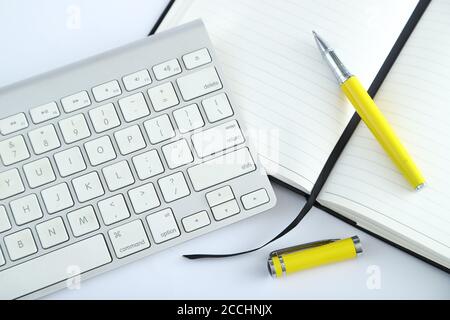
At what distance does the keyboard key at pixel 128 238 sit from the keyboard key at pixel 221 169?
73 millimetres

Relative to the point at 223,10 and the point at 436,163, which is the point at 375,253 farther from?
the point at 223,10

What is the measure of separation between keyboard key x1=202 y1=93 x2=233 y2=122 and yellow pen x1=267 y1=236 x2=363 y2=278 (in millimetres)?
161

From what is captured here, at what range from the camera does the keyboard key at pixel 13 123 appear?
477 mm

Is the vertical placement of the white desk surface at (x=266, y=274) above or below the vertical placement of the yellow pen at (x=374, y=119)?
below

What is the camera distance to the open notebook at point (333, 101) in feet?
1.55

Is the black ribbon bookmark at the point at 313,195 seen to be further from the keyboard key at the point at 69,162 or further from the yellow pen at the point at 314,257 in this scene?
the keyboard key at the point at 69,162

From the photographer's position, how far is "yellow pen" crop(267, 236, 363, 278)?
1.59 ft

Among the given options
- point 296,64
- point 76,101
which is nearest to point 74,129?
point 76,101

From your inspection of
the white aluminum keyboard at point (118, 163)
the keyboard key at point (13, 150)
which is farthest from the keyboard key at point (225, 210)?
the keyboard key at point (13, 150)

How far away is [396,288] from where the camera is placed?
1.61 feet

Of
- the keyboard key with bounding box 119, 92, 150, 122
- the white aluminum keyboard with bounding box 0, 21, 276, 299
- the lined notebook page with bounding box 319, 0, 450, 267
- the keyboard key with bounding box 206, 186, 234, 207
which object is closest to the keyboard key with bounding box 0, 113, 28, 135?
the white aluminum keyboard with bounding box 0, 21, 276, 299

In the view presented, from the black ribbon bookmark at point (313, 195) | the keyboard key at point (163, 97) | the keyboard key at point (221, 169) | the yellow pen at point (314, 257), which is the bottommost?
the yellow pen at point (314, 257)

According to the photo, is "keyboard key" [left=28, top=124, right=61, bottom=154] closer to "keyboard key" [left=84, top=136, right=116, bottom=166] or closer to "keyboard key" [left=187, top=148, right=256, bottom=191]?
"keyboard key" [left=84, top=136, right=116, bottom=166]

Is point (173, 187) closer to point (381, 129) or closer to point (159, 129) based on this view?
point (159, 129)
